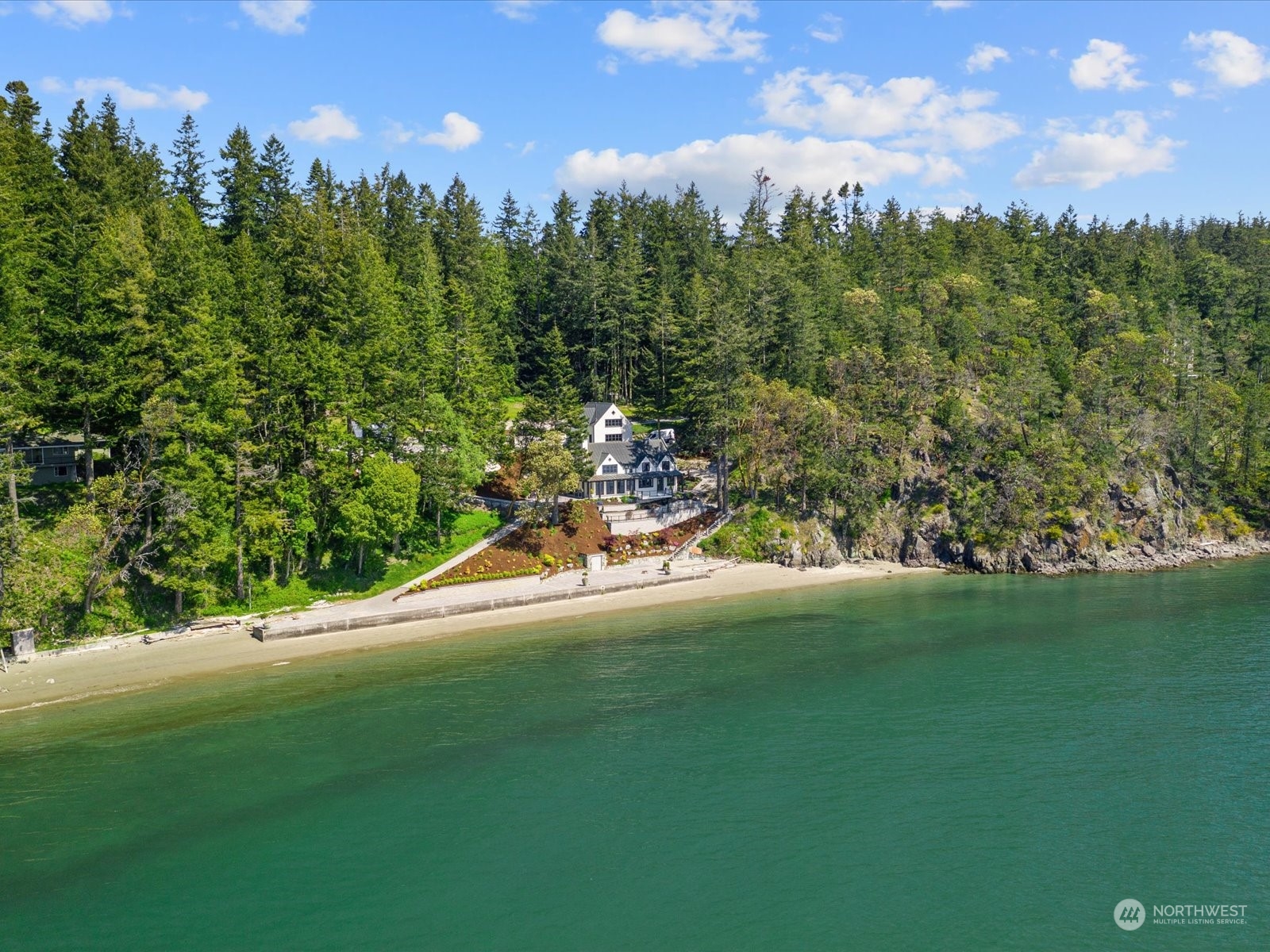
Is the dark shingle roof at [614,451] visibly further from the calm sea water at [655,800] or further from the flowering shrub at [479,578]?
the calm sea water at [655,800]

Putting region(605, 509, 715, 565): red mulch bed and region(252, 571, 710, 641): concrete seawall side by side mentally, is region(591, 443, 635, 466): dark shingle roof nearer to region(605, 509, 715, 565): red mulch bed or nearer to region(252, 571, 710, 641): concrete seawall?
region(605, 509, 715, 565): red mulch bed

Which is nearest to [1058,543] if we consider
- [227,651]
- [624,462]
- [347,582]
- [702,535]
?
[702,535]

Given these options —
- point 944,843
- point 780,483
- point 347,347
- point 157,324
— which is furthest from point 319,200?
point 944,843

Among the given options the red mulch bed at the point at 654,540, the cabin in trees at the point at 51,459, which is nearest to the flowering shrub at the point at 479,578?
the red mulch bed at the point at 654,540

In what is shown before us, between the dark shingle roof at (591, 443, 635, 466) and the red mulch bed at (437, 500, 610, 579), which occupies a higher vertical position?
the dark shingle roof at (591, 443, 635, 466)

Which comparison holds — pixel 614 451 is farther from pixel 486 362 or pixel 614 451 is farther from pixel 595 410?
pixel 486 362

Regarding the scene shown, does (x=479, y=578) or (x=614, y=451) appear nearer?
(x=479, y=578)

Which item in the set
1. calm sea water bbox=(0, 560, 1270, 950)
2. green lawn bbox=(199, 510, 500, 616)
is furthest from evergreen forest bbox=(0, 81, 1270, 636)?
calm sea water bbox=(0, 560, 1270, 950)
